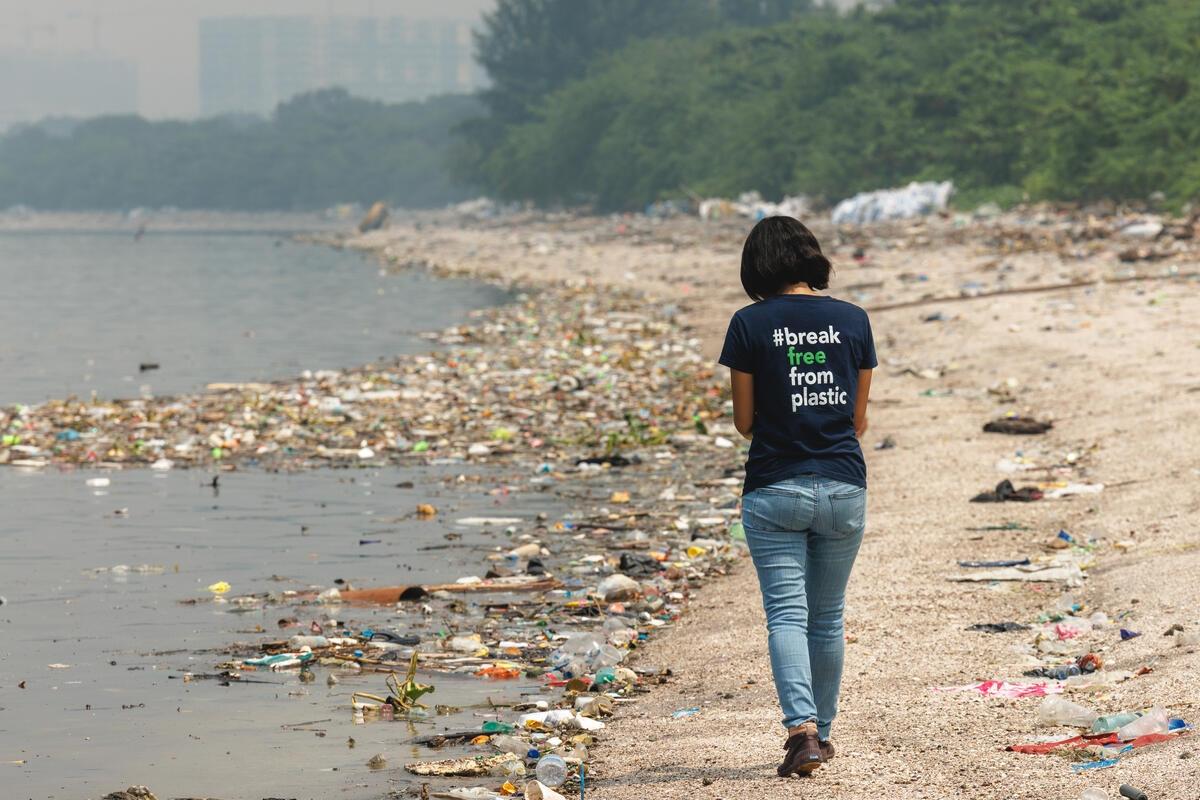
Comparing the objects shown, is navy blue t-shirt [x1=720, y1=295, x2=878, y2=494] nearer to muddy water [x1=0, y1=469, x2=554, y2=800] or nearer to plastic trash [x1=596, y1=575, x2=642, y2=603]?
muddy water [x1=0, y1=469, x2=554, y2=800]

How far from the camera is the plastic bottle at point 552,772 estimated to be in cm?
506

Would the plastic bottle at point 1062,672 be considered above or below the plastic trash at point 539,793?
above

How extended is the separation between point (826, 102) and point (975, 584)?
4619 cm

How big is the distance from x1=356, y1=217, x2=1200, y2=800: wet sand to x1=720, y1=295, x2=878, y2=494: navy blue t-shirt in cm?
97

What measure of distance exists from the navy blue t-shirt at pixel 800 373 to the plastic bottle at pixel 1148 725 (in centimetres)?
113

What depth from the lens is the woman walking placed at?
461cm

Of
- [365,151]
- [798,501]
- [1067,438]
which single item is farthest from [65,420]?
[365,151]

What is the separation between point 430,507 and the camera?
422 inches

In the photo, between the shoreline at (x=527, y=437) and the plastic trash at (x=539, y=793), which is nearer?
the plastic trash at (x=539, y=793)

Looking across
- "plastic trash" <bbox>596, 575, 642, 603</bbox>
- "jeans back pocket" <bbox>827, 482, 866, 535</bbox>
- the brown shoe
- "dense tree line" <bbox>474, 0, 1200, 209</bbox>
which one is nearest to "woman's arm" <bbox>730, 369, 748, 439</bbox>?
"jeans back pocket" <bbox>827, 482, 866, 535</bbox>

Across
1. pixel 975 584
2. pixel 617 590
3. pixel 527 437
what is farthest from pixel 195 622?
pixel 527 437

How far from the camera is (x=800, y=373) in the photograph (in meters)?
4.60

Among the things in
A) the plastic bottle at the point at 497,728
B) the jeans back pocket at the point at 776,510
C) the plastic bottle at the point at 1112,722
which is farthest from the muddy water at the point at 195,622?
the plastic bottle at the point at 1112,722

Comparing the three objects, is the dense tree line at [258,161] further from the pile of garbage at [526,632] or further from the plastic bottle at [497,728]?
the plastic bottle at [497,728]
